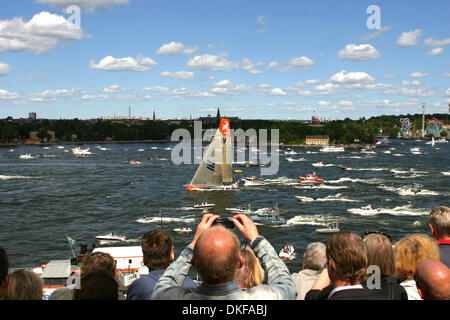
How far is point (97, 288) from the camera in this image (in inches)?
120

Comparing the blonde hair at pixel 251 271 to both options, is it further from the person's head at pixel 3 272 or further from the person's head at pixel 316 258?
the person's head at pixel 3 272

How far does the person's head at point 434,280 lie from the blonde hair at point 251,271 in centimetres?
117

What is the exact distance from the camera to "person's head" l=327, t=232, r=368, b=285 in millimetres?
3193

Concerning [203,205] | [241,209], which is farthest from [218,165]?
[241,209]

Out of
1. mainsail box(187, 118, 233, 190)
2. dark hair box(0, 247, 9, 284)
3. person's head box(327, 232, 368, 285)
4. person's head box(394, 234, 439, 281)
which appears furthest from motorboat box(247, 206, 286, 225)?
dark hair box(0, 247, 9, 284)

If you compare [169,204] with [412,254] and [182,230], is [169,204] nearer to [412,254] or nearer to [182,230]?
[182,230]

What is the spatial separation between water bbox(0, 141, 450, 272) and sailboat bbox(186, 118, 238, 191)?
2.35m

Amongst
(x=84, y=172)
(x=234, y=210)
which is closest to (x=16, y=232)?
(x=234, y=210)

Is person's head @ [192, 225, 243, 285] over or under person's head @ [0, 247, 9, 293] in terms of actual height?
over

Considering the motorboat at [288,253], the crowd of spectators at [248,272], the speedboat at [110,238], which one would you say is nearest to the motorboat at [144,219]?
the speedboat at [110,238]

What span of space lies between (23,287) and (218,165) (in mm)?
54320

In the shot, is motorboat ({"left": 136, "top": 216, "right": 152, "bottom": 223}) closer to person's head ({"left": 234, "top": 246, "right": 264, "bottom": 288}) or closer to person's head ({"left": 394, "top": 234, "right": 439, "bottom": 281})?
person's head ({"left": 394, "top": 234, "right": 439, "bottom": 281})
